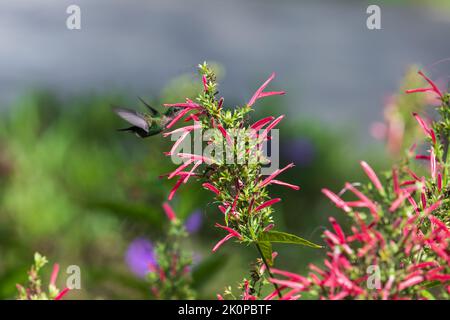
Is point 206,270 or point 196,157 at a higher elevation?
point 196,157

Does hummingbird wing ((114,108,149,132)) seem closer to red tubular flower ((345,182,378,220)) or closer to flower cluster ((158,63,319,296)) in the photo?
flower cluster ((158,63,319,296))

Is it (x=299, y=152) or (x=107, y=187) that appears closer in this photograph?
(x=107, y=187)

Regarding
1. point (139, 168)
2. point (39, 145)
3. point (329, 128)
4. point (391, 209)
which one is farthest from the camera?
point (329, 128)

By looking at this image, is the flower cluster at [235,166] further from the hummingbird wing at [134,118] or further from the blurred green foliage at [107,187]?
the blurred green foliage at [107,187]

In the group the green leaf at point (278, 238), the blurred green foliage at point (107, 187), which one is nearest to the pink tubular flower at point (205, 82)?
the green leaf at point (278, 238)

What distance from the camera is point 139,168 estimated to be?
1245mm

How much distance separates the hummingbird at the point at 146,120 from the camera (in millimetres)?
728

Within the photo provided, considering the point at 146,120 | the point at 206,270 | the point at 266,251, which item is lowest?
the point at 206,270

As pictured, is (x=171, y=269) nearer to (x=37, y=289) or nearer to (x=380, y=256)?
(x=37, y=289)

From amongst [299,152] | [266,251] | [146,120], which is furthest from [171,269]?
[299,152]

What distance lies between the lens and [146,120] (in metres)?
0.77

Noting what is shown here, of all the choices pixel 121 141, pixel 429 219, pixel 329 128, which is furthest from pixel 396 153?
pixel 329 128
